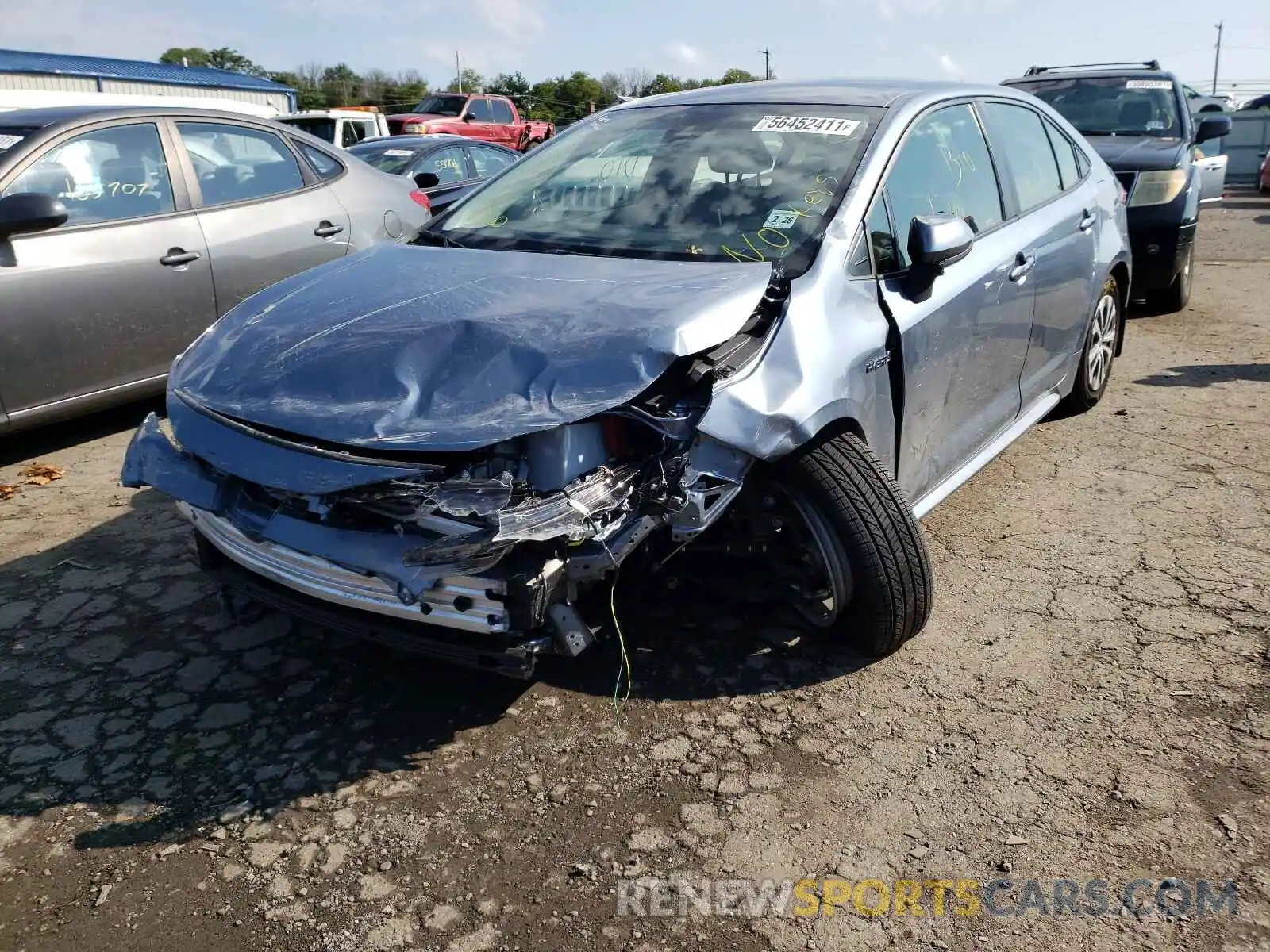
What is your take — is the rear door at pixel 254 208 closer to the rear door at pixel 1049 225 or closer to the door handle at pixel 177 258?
the door handle at pixel 177 258

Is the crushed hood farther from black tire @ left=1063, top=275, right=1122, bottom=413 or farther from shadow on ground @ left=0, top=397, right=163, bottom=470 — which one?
black tire @ left=1063, top=275, right=1122, bottom=413

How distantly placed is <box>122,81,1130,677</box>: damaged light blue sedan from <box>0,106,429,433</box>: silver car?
4.62ft

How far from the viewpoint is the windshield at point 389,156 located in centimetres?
962

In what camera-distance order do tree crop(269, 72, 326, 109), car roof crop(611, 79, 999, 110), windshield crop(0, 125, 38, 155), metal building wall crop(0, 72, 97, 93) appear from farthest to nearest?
1. tree crop(269, 72, 326, 109)
2. metal building wall crop(0, 72, 97, 93)
3. windshield crop(0, 125, 38, 155)
4. car roof crop(611, 79, 999, 110)

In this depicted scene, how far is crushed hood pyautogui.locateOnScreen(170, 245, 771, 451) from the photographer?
260 cm

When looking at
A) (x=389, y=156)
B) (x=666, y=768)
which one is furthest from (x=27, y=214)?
(x=389, y=156)

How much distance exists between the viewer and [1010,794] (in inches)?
104

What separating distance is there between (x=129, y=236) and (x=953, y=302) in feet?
13.4

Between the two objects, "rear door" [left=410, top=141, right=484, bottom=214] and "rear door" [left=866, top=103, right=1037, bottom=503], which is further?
"rear door" [left=410, top=141, right=484, bottom=214]

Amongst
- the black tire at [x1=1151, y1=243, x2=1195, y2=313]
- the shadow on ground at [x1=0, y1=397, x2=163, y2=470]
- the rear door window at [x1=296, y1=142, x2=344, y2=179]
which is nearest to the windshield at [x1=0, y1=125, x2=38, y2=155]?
the shadow on ground at [x1=0, y1=397, x2=163, y2=470]

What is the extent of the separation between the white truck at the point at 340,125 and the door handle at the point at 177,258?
11.5m

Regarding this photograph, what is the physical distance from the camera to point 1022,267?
407cm

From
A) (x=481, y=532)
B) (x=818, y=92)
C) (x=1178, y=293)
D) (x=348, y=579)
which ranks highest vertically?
(x=818, y=92)

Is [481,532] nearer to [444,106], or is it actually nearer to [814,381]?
[814,381]
